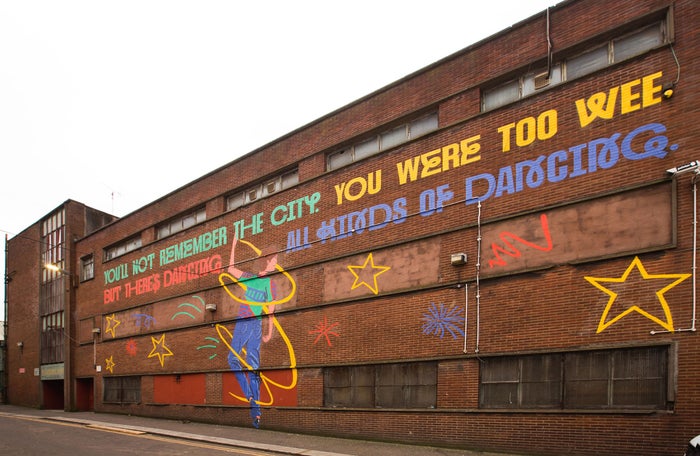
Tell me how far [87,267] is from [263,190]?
15640 millimetres

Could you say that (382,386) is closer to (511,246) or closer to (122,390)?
(511,246)

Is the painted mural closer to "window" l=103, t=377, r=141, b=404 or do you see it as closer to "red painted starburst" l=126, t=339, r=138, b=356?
"red painted starburst" l=126, t=339, r=138, b=356

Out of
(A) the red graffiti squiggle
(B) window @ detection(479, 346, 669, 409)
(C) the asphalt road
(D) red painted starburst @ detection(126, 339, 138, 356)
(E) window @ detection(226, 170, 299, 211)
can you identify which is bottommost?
(C) the asphalt road

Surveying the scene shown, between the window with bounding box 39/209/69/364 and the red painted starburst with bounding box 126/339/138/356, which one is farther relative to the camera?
the window with bounding box 39/209/69/364

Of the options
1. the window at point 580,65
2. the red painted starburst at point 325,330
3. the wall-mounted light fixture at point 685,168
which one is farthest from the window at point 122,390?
the wall-mounted light fixture at point 685,168

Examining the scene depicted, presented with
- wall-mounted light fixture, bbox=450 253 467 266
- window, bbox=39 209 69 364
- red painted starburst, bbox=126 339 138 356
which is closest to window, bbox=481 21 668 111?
wall-mounted light fixture, bbox=450 253 467 266

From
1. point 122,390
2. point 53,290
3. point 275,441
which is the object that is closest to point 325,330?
point 275,441

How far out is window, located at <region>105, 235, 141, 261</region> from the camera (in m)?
23.6

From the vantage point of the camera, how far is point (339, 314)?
1371 centimetres

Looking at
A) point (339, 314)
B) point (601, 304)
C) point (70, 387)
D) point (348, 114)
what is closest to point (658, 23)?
point (601, 304)

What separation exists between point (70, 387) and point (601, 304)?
90.7 feet

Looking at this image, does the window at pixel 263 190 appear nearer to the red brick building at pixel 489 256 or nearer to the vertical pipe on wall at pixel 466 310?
the red brick building at pixel 489 256

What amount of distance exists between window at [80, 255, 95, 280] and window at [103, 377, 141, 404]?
5.95 metres

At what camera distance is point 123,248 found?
24531 mm
